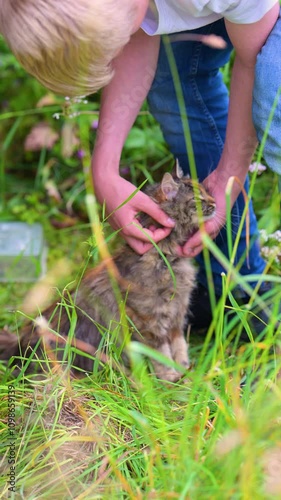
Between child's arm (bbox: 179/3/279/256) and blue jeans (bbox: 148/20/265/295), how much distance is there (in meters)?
0.13

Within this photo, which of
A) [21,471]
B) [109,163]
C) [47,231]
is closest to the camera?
[21,471]

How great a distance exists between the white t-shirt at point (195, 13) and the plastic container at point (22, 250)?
129 centimetres

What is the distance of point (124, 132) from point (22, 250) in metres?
0.99

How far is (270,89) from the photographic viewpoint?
2178mm

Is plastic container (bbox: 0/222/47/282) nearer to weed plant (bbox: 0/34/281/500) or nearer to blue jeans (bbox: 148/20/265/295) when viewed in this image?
weed plant (bbox: 0/34/281/500)

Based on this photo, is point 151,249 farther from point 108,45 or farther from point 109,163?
point 108,45

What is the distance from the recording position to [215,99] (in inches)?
111

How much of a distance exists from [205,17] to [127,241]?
821 millimetres

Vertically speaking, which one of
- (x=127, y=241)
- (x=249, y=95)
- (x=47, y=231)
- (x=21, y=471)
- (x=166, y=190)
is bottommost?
(x=47, y=231)

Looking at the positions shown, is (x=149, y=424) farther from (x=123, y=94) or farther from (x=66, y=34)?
(x=123, y=94)

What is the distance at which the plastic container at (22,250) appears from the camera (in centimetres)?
345

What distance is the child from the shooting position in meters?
1.95

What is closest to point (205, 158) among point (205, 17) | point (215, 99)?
point (215, 99)

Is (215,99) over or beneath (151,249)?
over
